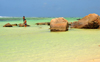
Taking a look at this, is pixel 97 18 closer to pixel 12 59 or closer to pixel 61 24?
pixel 61 24

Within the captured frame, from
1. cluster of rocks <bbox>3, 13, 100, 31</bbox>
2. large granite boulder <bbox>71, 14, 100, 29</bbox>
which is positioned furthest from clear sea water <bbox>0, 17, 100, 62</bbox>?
large granite boulder <bbox>71, 14, 100, 29</bbox>

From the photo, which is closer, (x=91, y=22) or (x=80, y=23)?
(x=91, y=22)

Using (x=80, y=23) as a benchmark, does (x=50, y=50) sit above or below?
below

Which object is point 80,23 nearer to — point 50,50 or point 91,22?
point 91,22

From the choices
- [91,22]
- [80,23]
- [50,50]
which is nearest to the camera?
[50,50]

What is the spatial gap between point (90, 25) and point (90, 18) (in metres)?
0.64

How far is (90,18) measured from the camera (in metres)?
10.1

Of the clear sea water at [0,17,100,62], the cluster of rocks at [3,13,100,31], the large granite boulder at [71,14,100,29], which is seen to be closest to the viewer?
the clear sea water at [0,17,100,62]

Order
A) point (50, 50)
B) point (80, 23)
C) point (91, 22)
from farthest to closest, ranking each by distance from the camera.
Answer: point (80, 23) < point (91, 22) < point (50, 50)

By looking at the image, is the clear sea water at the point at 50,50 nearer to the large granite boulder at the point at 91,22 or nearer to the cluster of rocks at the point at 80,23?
the cluster of rocks at the point at 80,23

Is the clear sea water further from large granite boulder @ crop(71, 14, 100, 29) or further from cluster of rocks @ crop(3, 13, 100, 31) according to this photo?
large granite boulder @ crop(71, 14, 100, 29)

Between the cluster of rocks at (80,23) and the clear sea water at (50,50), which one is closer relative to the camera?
the clear sea water at (50,50)

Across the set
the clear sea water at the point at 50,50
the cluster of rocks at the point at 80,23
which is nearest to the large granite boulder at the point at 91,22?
the cluster of rocks at the point at 80,23

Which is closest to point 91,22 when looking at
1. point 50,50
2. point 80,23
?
point 80,23
